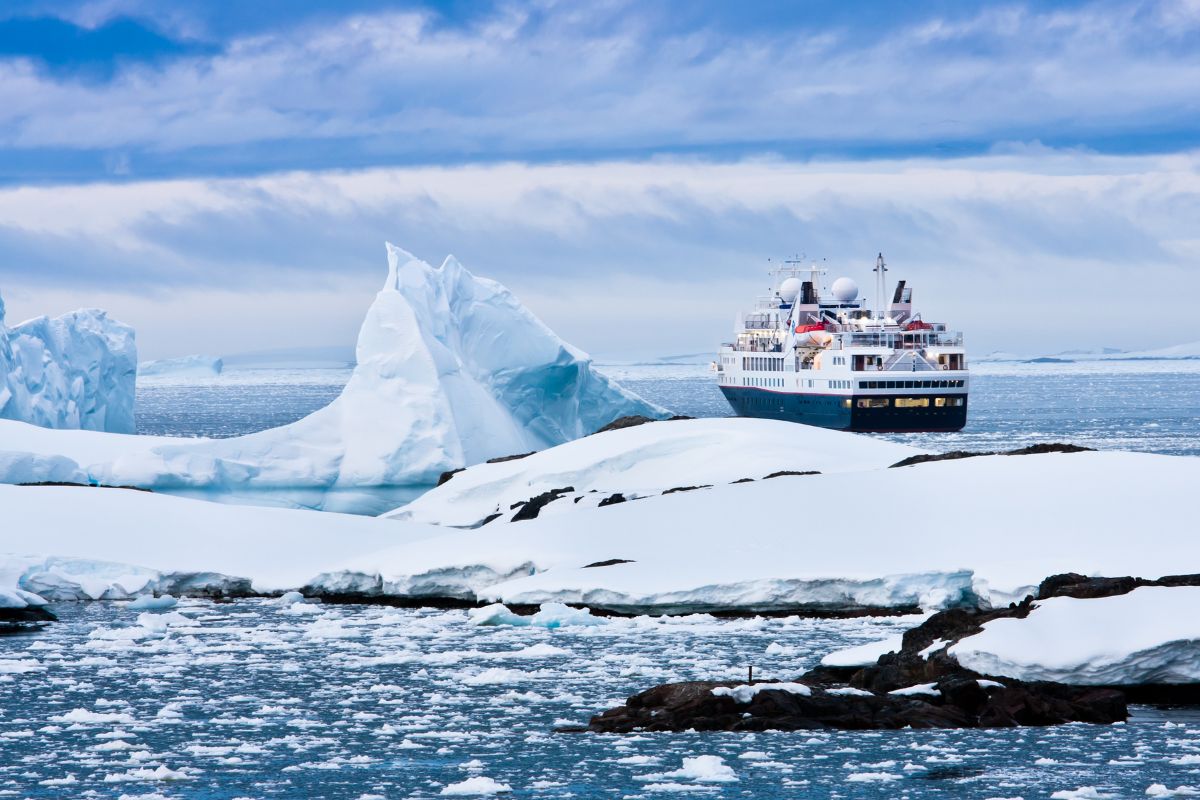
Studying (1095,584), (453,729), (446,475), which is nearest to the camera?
(453,729)

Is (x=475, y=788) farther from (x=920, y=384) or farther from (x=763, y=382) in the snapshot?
(x=763, y=382)

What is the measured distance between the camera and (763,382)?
77.8 m

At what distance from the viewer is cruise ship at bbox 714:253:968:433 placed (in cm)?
6925

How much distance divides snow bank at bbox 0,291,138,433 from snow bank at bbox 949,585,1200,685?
41.7 metres

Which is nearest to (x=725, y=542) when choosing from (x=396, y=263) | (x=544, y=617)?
(x=544, y=617)

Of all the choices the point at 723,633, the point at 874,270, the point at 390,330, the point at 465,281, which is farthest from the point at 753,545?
the point at 874,270

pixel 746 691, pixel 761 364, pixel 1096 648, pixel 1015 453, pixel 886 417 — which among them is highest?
pixel 761 364

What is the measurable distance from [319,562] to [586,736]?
12053mm

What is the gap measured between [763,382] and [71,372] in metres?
34.7

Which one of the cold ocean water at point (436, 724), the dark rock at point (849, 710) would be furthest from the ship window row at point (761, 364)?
the dark rock at point (849, 710)

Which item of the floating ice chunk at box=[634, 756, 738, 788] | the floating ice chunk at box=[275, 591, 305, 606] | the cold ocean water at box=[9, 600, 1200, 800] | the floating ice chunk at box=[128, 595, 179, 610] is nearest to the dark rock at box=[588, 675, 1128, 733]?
the cold ocean water at box=[9, 600, 1200, 800]

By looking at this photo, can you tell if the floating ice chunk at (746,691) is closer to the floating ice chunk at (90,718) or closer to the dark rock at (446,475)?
the floating ice chunk at (90,718)

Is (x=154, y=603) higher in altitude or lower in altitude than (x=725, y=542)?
lower

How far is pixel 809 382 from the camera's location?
72.8m
